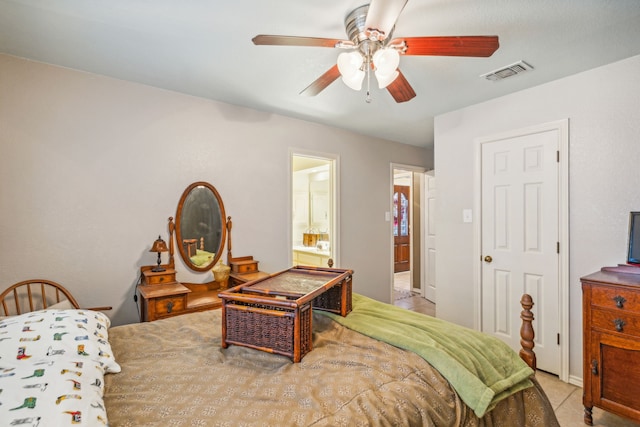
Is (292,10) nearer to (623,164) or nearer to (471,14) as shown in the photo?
(471,14)

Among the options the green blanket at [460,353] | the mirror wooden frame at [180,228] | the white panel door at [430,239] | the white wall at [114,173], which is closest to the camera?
the green blanket at [460,353]

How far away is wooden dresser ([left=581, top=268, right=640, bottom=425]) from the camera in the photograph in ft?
5.95

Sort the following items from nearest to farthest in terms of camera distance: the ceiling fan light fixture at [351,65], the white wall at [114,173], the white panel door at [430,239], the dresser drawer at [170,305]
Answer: the ceiling fan light fixture at [351,65], the white wall at [114,173], the dresser drawer at [170,305], the white panel door at [430,239]

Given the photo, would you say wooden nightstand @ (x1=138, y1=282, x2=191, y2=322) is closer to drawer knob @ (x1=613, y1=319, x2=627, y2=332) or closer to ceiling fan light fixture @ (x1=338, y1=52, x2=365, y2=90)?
ceiling fan light fixture @ (x1=338, y1=52, x2=365, y2=90)

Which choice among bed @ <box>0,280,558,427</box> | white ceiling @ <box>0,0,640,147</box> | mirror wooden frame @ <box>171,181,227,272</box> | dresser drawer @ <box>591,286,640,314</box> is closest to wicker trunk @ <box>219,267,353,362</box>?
bed @ <box>0,280,558,427</box>

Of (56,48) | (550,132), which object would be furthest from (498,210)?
(56,48)

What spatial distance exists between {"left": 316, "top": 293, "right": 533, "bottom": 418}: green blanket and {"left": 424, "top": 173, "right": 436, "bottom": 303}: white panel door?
133 inches

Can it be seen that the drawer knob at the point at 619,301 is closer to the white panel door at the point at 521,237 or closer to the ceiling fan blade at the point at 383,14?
the white panel door at the point at 521,237

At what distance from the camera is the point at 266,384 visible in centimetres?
108

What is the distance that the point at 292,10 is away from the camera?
1.63 meters

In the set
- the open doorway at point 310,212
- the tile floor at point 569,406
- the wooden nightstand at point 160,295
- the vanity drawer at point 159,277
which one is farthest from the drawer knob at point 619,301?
the open doorway at point 310,212

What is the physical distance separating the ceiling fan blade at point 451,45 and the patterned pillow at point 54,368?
1833 millimetres

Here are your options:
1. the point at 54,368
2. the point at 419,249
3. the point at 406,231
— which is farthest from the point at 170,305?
the point at 406,231

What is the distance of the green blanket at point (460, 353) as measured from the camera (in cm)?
116
